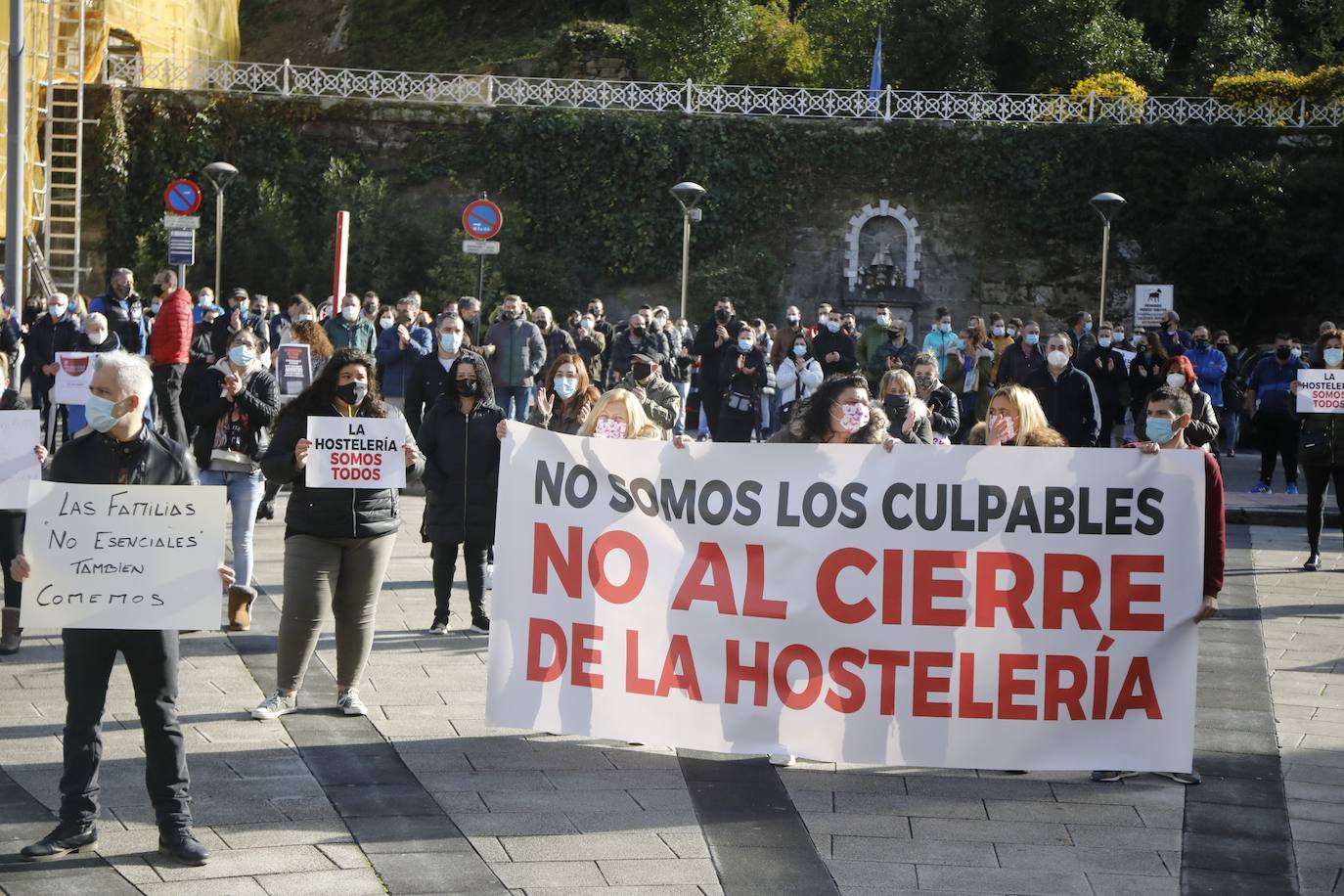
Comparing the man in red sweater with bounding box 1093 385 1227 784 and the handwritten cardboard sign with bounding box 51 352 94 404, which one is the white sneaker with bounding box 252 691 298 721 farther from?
the handwritten cardboard sign with bounding box 51 352 94 404

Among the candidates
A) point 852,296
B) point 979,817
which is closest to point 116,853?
point 979,817

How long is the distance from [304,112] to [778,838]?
29.6m

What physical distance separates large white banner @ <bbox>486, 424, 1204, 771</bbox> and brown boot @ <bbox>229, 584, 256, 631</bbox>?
9.98ft

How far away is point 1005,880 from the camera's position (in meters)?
5.51

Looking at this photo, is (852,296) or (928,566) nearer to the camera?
(928,566)

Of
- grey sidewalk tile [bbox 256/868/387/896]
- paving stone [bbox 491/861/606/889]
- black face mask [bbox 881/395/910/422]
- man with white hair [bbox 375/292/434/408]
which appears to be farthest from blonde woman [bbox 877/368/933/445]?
Answer: man with white hair [bbox 375/292/434/408]

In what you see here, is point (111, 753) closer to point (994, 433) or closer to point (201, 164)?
point (994, 433)

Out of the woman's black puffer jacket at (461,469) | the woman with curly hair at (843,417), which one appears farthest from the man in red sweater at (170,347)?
the woman with curly hair at (843,417)

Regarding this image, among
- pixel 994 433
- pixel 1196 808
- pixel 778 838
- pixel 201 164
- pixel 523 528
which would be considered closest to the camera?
pixel 778 838

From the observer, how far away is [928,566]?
658 centimetres

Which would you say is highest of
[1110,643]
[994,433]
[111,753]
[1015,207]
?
[1015,207]

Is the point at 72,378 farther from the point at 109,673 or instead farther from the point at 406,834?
the point at 406,834

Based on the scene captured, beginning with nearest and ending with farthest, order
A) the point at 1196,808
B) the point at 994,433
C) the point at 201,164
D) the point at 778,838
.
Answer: the point at 778,838 → the point at 1196,808 → the point at 994,433 → the point at 201,164

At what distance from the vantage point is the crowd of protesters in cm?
690
